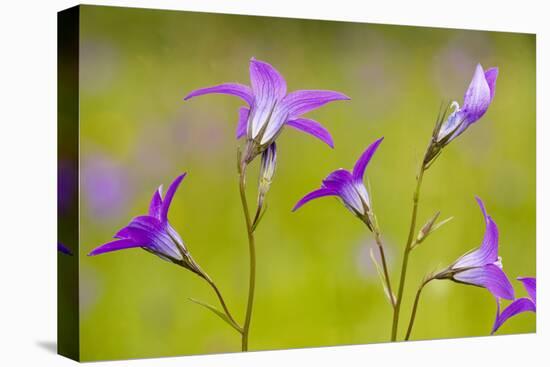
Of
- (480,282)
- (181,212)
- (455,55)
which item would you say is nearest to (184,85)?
(181,212)

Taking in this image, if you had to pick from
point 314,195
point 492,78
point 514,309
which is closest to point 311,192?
point 314,195

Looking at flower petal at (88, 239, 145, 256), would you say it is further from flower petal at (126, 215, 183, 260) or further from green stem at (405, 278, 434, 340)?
green stem at (405, 278, 434, 340)

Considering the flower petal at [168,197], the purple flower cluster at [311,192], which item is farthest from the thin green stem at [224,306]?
the flower petal at [168,197]

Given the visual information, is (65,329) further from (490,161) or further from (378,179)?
(490,161)

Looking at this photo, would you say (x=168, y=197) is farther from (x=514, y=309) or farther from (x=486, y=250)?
(x=514, y=309)

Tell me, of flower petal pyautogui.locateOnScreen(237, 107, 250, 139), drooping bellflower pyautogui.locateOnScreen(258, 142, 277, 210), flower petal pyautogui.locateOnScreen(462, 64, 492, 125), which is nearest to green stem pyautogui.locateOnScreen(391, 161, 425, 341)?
flower petal pyautogui.locateOnScreen(462, 64, 492, 125)

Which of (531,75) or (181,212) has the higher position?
(531,75)

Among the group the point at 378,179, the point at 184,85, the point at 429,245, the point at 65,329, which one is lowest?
the point at 65,329
